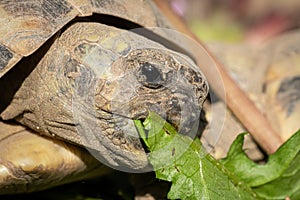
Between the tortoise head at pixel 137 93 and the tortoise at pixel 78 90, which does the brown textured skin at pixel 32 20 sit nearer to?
the tortoise at pixel 78 90

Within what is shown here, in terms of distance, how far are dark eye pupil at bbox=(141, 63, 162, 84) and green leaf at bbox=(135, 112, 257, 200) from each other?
10cm

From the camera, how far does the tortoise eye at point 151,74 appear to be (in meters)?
2.18

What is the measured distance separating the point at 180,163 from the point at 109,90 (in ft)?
1.04

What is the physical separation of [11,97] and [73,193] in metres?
0.49

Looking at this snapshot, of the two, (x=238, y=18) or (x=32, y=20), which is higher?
(x=32, y=20)

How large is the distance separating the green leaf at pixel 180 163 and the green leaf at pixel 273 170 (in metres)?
0.23

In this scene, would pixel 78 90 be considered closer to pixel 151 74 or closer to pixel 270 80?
pixel 151 74

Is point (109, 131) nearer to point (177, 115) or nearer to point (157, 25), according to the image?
point (177, 115)

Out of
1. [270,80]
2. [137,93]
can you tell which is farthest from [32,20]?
[270,80]

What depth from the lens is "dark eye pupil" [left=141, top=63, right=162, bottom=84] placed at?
7.15 ft

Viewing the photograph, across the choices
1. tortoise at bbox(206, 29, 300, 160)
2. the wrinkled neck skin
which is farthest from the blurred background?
the wrinkled neck skin

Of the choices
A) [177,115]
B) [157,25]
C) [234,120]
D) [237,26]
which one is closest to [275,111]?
[234,120]

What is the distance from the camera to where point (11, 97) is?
247 centimetres

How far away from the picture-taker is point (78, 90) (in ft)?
7.48
